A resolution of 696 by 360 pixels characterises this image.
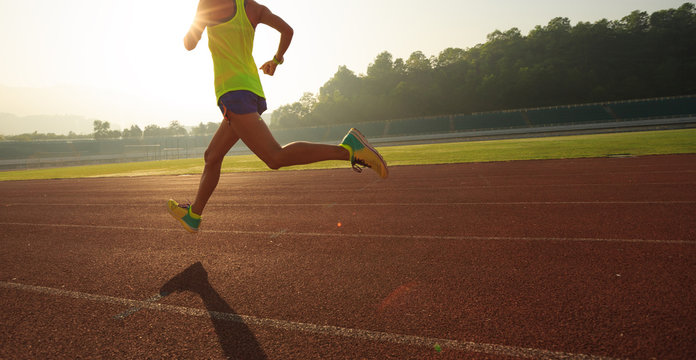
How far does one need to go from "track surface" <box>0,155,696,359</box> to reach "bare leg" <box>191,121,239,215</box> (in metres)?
0.61

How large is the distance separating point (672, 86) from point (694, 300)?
8608cm

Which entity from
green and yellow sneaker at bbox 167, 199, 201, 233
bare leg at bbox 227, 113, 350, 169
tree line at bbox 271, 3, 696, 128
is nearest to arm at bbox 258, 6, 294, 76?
bare leg at bbox 227, 113, 350, 169

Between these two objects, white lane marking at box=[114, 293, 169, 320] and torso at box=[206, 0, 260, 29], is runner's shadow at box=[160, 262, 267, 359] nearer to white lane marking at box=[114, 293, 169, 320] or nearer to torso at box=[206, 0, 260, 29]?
white lane marking at box=[114, 293, 169, 320]

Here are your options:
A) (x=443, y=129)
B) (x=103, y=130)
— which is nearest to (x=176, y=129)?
(x=103, y=130)

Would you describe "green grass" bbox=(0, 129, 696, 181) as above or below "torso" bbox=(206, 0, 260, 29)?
below

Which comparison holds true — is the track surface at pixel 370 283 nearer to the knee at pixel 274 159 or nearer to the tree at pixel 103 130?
the knee at pixel 274 159

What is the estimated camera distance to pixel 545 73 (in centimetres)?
7281

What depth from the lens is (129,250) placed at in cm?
407

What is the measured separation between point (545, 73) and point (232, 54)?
82.9 m

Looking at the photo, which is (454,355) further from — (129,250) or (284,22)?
(129,250)

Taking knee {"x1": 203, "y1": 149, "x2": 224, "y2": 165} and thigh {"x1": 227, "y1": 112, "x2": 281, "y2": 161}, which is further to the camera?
knee {"x1": 203, "y1": 149, "x2": 224, "y2": 165}

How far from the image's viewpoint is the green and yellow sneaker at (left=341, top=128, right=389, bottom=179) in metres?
3.48

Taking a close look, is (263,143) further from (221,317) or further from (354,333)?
(354,333)

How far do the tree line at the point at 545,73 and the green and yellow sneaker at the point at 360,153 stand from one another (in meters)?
79.8
